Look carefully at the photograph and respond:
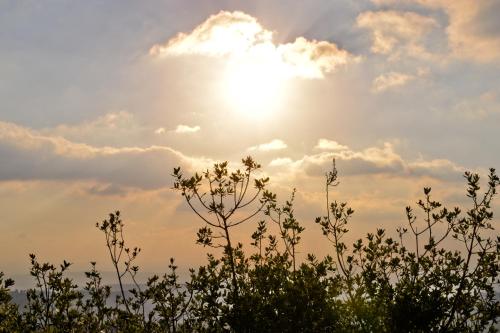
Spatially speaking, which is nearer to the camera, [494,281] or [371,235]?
[494,281]

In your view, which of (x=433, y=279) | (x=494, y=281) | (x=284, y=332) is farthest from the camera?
(x=494, y=281)

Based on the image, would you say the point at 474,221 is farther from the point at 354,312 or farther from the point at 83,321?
the point at 83,321

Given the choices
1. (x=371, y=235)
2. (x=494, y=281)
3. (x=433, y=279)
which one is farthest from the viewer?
(x=371, y=235)

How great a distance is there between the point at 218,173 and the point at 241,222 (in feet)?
6.60

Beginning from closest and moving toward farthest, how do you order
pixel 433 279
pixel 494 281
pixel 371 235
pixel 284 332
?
pixel 284 332 → pixel 433 279 → pixel 494 281 → pixel 371 235

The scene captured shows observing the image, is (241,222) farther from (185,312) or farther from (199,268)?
(185,312)

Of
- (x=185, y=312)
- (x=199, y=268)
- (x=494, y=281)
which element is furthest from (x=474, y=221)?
(x=185, y=312)

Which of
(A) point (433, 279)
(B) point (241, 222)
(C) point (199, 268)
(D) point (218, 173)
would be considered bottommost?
(A) point (433, 279)

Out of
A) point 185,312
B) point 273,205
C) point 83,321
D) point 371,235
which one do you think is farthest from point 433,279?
point 83,321

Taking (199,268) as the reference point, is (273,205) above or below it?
above

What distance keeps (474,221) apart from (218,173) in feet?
31.6

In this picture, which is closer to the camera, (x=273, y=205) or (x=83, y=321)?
(x=83, y=321)

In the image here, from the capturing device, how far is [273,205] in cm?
2138

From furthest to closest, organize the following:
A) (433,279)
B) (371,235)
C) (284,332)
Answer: (371,235) → (433,279) → (284,332)
